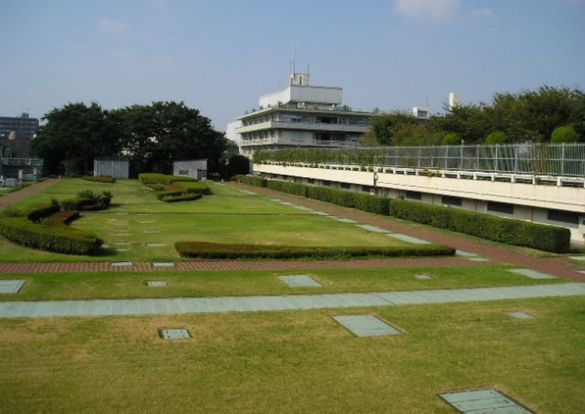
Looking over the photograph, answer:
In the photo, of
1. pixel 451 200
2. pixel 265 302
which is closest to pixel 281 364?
pixel 265 302

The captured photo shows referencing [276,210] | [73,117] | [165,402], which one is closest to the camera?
[165,402]

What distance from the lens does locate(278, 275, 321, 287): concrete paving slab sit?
47.2 feet

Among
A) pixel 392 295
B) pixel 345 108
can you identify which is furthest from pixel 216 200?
pixel 345 108

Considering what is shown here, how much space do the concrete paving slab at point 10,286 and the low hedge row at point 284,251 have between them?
4.96 metres

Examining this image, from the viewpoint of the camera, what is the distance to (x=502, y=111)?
50.6m

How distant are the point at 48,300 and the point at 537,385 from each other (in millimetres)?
8709

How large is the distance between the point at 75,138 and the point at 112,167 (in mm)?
5182

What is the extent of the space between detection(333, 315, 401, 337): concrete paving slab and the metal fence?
15175 millimetres

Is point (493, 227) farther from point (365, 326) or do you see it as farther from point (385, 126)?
point (385, 126)

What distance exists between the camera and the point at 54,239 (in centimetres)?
1714

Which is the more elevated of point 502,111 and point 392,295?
point 502,111

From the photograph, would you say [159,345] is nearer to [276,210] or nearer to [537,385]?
[537,385]

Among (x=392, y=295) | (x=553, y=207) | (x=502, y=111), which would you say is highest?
(x=502, y=111)

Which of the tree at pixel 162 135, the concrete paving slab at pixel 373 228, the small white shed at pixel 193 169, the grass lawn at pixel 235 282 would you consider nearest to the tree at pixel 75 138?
the tree at pixel 162 135
